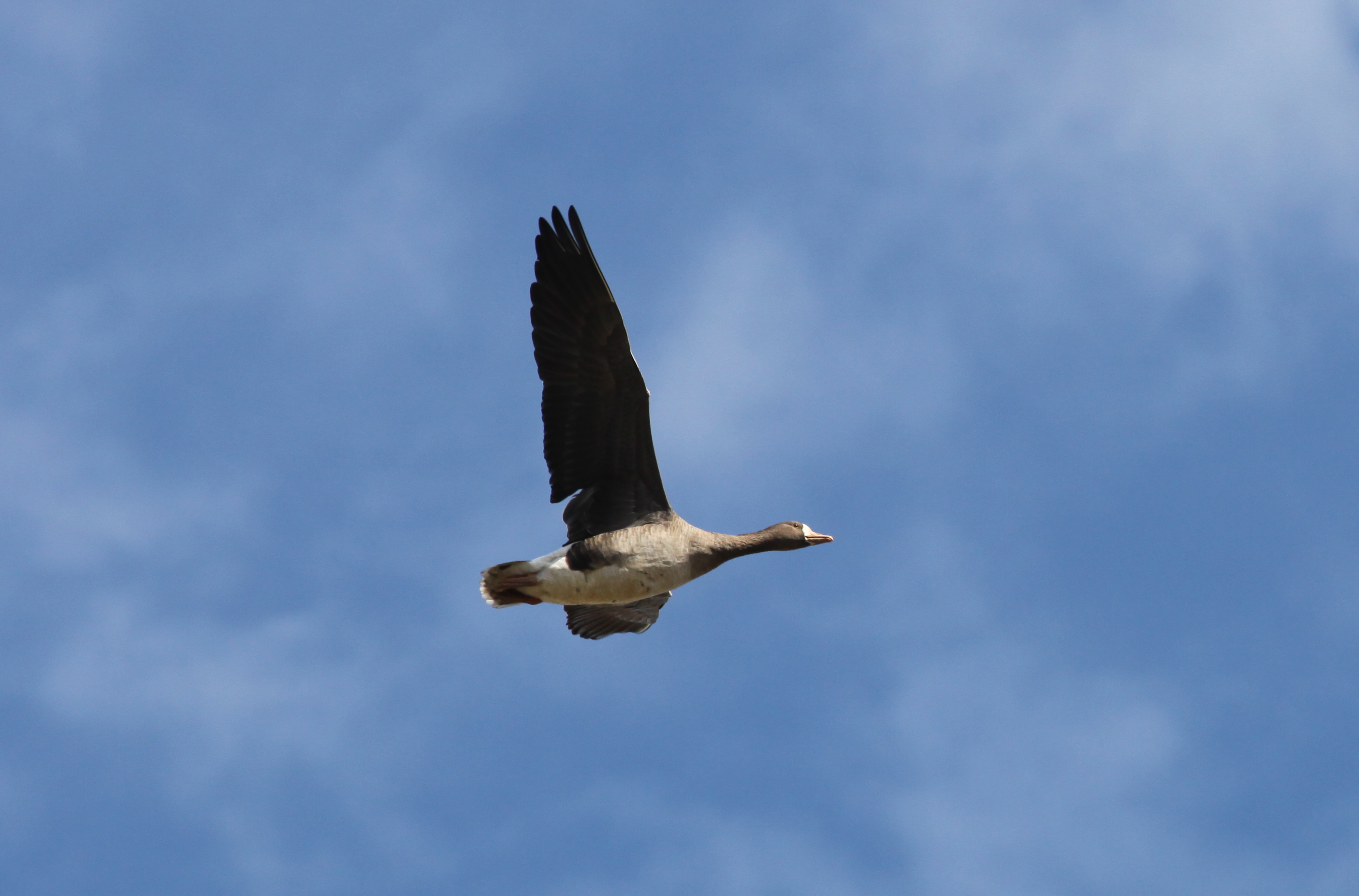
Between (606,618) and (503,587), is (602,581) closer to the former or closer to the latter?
(503,587)

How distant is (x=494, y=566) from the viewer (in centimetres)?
1942

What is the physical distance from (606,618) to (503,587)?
1981 millimetres

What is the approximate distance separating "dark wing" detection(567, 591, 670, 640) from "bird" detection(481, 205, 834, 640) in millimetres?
1373

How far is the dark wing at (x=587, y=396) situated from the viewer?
18.9m

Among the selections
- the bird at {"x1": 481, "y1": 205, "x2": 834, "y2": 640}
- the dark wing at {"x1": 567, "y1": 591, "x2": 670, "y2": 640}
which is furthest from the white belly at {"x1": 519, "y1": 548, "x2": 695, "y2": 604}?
the dark wing at {"x1": 567, "y1": 591, "x2": 670, "y2": 640}

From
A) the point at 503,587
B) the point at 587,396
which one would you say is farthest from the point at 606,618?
the point at 587,396

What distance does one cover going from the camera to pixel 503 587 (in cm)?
1945

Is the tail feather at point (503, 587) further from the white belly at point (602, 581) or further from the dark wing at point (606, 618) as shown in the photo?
the dark wing at point (606, 618)

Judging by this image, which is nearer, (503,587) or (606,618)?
(503,587)

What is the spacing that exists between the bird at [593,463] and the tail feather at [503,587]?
0.04ft

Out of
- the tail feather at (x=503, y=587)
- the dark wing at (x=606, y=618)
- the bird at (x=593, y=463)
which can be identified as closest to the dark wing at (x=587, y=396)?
the bird at (x=593, y=463)

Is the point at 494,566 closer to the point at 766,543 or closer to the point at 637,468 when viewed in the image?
the point at 637,468

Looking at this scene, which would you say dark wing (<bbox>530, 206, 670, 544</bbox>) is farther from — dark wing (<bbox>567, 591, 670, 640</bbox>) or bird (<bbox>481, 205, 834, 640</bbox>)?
dark wing (<bbox>567, 591, 670, 640</bbox>)

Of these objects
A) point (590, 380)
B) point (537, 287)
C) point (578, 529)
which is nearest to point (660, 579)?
point (578, 529)
